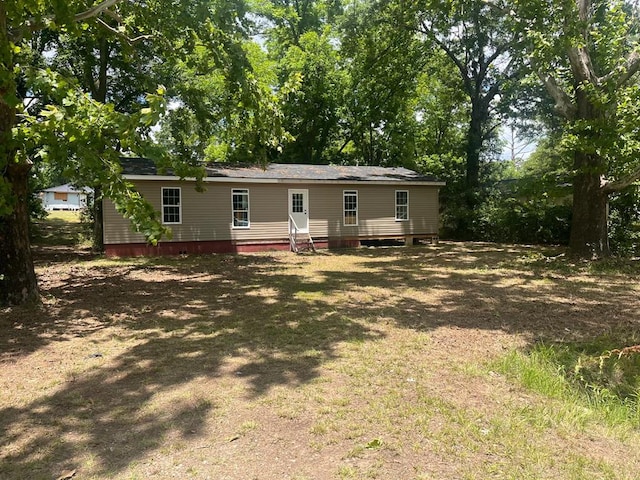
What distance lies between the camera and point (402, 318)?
6.71 meters

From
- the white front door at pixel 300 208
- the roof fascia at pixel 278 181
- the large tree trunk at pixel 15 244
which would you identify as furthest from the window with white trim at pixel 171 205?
→ the large tree trunk at pixel 15 244

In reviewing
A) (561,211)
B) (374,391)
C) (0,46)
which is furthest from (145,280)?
(561,211)

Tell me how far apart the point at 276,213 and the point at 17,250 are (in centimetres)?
1006

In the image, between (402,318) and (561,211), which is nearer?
(402,318)

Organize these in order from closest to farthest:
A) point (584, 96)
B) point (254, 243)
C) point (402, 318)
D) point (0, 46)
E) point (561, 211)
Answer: point (0, 46) → point (402, 318) → point (584, 96) → point (254, 243) → point (561, 211)

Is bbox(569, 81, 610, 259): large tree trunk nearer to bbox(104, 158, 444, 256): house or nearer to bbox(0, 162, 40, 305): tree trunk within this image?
bbox(104, 158, 444, 256): house

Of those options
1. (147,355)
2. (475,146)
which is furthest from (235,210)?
(475,146)

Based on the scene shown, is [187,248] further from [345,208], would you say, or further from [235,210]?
[345,208]

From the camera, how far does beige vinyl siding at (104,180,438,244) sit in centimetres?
1475

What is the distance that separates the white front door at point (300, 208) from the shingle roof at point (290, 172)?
27.2 inches

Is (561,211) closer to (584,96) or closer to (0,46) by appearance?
(584,96)

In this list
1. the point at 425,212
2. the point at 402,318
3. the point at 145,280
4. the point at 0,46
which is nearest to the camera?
the point at 0,46

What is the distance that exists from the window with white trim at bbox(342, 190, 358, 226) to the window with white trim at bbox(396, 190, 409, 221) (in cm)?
202

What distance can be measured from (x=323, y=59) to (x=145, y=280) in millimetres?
19551
